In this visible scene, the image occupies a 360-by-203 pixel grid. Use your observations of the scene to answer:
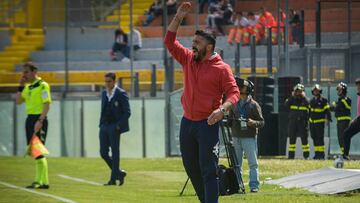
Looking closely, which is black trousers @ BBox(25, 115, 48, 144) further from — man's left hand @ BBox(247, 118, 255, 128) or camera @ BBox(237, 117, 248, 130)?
man's left hand @ BBox(247, 118, 255, 128)

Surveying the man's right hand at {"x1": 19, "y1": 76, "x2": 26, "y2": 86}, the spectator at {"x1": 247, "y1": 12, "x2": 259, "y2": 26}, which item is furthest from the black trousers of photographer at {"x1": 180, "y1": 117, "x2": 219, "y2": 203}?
the spectator at {"x1": 247, "y1": 12, "x2": 259, "y2": 26}

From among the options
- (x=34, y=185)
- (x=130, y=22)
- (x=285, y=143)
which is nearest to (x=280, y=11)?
(x=285, y=143)

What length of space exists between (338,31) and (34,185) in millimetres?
11807

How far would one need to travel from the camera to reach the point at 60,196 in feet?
58.5

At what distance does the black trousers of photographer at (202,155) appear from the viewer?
41.9 feet

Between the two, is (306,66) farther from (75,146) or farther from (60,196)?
(60,196)

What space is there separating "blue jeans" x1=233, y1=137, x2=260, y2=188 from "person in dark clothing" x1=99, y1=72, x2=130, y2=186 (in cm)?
362

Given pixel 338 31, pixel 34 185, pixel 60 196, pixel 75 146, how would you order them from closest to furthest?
pixel 60 196 → pixel 34 185 → pixel 338 31 → pixel 75 146

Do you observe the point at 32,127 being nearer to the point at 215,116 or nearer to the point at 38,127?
the point at 38,127

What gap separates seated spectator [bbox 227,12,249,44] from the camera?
32112 mm

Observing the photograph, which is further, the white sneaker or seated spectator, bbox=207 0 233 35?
the white sneaker

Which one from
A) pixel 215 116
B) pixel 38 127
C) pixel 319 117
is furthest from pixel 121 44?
pixel 215 116

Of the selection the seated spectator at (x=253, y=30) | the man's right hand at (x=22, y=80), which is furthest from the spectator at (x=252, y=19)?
the man's right hand at (x=22, y=80)

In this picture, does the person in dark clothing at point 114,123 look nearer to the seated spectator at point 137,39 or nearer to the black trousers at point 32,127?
the black trousers at point 32,127
